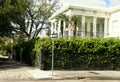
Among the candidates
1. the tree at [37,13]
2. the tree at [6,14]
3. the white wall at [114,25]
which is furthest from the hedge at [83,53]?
the tree at [37,13]

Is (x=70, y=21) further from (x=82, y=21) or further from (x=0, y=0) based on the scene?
(x=0, y=0)

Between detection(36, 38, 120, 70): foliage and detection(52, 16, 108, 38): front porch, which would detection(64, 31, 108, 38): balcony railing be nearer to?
detection(52, 16, 108, 38): front porch

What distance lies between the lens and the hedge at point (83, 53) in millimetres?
22033

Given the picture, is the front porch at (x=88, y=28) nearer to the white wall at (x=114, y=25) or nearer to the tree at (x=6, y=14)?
the white wall at (x=114, y=25)

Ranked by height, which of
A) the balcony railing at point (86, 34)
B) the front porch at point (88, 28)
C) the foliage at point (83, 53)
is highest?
the front porch at point (88, 28)

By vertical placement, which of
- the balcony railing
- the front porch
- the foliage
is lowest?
the foliage

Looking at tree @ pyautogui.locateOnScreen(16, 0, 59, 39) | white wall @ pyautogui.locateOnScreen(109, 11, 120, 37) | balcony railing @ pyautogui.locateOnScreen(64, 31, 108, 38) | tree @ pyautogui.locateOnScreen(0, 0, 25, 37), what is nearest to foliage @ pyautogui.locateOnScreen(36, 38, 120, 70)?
tree @ pyautogui.locateOnScreen(0, 0, 25, 37)

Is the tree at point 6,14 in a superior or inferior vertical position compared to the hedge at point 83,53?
superior

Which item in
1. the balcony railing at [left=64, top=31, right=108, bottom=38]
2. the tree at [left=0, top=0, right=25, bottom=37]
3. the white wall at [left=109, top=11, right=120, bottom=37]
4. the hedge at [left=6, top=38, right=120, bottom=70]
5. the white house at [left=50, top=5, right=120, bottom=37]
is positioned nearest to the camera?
the hedge at [left=6, top=38, right=120, bottom=70]

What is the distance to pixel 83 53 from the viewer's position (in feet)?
74.3

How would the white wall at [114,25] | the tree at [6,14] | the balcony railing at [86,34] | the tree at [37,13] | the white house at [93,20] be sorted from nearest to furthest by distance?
the tree at [6,14] < the white wall at [114,25] < the white house at [93,20] < the balcony railing at [86,34] < the tree at [37,13]

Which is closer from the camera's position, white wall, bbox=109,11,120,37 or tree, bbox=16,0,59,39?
white wall, bbox=109,11,120,37

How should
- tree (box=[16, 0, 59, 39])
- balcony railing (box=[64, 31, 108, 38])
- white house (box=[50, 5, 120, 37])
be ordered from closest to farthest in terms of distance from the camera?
1. white house (box=[50, 5, 120, 37])
2. balcony railing (box=[64, 31, 108, 38])
3. tree (box=[16, 0, 59, 39])

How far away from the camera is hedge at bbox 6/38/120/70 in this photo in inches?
867
